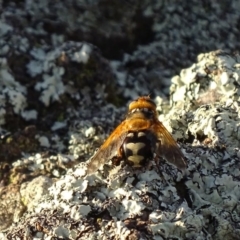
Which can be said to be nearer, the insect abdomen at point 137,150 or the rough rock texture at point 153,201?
the rough rock texture at point 153,201

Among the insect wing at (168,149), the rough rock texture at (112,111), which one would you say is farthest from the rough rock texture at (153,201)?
the insect wing at (168,149)

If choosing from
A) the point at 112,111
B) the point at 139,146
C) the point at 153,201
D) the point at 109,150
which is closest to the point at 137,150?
the point at 139,146

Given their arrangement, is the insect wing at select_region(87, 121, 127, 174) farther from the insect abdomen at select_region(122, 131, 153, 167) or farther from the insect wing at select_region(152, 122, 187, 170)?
the insect wing at select_region(152, 122, 187, 170)

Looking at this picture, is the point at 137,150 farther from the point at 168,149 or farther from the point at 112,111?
the point at 112,111

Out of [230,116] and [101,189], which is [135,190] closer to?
[101,189]

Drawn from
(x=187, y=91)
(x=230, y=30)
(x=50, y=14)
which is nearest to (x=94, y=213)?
(x=187, y=91)

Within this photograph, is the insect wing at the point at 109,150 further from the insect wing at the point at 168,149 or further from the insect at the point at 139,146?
the insect wing at the point at 168,149
